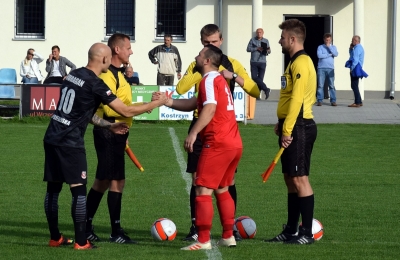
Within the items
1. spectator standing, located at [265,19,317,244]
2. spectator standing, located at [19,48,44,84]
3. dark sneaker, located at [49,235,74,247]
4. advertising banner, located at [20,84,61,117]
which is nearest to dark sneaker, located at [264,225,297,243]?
spectator standing, located at [265,19,317,244]

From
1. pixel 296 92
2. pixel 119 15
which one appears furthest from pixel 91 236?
pixel 119 15

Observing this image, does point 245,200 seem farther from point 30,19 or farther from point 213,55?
point 30,19

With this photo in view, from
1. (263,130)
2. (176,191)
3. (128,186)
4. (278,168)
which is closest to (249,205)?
(176,191)

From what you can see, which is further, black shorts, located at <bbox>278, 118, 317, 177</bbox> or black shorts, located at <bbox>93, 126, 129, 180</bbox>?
black shorts, located at <bbox>93, 126, 129, 180</bbox>

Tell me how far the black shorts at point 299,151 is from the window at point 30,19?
23.7m

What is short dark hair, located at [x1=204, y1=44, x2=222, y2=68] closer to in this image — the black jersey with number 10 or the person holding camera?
the black jersey with number 10

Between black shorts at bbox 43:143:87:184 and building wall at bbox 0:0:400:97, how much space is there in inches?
893

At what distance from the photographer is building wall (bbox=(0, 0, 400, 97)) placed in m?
31.0

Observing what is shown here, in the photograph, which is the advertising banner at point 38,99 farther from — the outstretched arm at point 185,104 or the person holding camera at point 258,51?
the outstretched arm at point 185,104

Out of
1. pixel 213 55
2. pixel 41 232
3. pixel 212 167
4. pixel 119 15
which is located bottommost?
pixel 41 232

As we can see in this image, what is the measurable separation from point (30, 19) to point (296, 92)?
24048 mm

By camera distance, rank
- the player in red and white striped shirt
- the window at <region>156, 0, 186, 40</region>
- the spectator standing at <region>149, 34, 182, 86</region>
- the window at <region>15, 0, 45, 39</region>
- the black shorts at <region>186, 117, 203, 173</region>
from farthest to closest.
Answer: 1. the window at <region>15, 0, 45, 39</region>
2. the window at <region>156, 0, 186, 40</region>
3. the spectator standing at <region>149, 34, 182, 86</region>
4. the black shorts at <region>186, 117, 203, 173</region>
5. the player in red and white striped shirt

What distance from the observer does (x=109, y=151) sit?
29.8 ft

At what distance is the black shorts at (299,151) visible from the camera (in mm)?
8961
